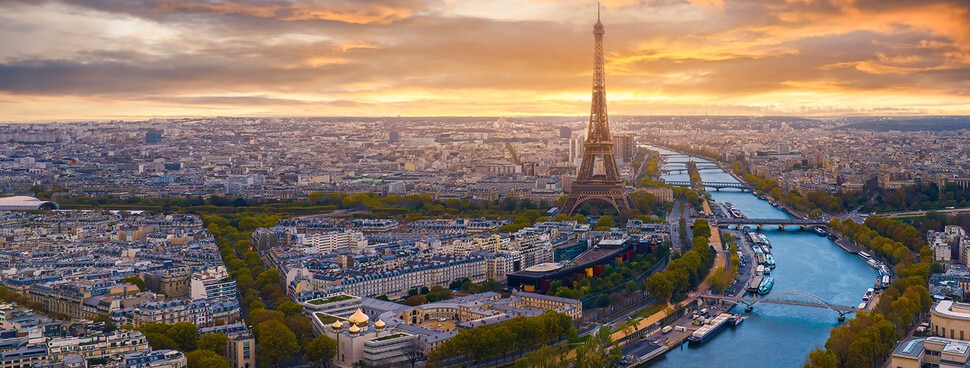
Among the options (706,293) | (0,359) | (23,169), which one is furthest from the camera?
(23,169)

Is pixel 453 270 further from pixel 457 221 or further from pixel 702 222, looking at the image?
pixel 702 222

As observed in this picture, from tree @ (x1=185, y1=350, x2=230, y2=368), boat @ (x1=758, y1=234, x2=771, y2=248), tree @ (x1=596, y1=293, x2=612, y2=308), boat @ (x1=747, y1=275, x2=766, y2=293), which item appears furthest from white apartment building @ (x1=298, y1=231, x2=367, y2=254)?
boat @ (x1=758, y1=234, x2=771, y2=248)

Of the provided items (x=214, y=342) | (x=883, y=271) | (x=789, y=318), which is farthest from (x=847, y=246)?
(x=214, y=342)

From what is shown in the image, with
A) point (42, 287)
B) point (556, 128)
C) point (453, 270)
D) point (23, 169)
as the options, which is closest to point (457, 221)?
point (453, 270)

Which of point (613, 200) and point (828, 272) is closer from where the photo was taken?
point (828, 272)

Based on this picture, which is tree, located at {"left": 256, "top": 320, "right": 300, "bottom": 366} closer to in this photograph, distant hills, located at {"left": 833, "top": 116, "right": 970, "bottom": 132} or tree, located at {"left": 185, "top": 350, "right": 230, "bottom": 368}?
tree, located at {"left": 185, "top": 350, "right": 230, "bottom": 368}

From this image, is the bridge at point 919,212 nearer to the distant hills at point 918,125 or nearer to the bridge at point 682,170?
the bridge at point 682,170

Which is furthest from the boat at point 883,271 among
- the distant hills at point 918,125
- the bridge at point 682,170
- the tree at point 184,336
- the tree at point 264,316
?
the distant hills at point 918,125
